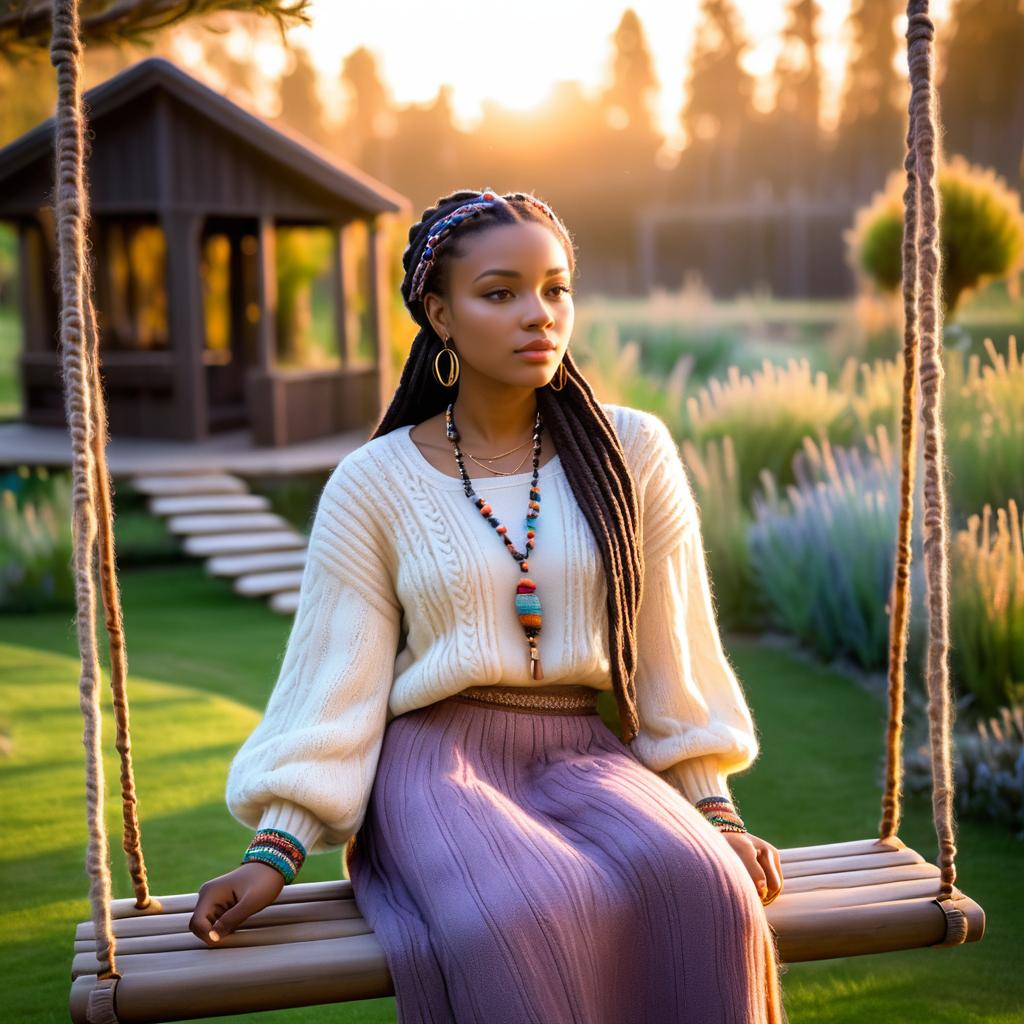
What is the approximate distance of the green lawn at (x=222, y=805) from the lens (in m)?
3.22

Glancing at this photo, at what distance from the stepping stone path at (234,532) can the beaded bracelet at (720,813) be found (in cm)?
538

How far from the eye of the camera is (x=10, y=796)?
436 centimetres

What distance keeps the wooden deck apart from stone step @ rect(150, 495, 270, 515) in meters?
0.52

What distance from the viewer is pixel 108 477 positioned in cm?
231

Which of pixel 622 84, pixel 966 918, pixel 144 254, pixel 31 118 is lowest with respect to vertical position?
pixel 966 918

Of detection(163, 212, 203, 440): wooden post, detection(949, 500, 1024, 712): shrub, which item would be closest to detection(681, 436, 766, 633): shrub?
detection(949, 500, 1024, 712): shrub

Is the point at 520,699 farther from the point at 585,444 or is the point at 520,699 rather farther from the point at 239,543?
the point at 239,543

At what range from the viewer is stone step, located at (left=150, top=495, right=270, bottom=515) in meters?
9.12

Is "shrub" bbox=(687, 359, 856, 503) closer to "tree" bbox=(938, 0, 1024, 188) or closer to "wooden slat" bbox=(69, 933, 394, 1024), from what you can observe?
"wooden slat" bbox=(69, 933, 394, 1024)

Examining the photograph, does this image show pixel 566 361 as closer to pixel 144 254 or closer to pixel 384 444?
pixel 384 444

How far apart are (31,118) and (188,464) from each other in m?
11.7

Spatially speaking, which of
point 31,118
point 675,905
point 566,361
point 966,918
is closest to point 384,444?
point 566,361

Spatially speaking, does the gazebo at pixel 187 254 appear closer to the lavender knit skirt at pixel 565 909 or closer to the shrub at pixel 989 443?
the shrub at pixel 989 443

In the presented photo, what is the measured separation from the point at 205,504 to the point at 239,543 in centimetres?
85
